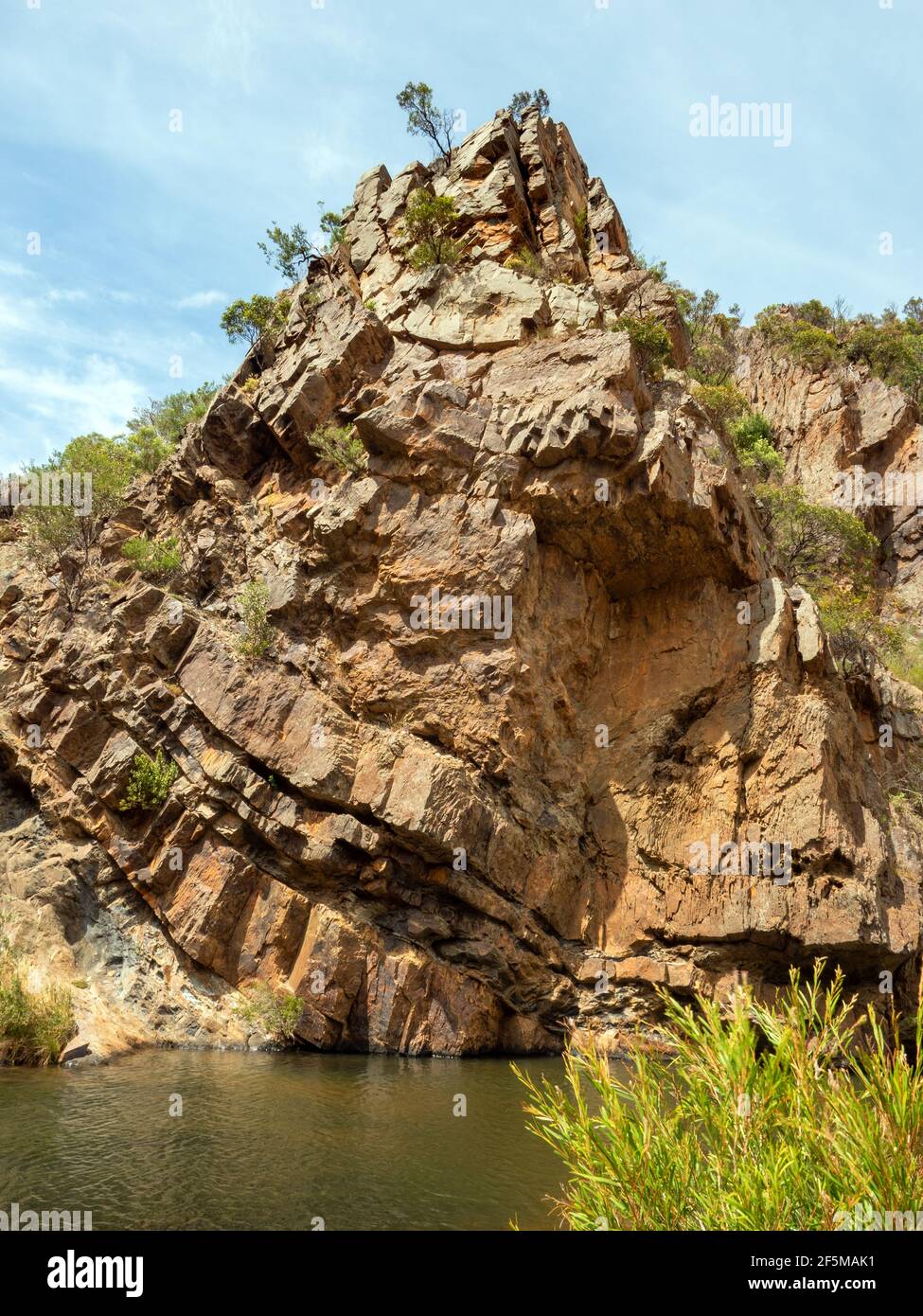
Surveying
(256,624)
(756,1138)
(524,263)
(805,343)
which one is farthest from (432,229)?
(756,1138)

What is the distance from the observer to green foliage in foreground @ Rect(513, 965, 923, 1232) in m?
4.26

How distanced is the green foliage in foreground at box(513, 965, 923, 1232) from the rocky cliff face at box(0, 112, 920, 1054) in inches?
532

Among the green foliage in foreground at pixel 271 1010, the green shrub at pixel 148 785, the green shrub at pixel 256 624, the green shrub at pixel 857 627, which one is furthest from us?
the green shrub at pixel 857 627

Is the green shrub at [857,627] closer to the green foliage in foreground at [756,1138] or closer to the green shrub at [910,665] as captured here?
the green shrub at [910,665]

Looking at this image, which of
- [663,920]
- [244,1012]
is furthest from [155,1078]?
[663,920]

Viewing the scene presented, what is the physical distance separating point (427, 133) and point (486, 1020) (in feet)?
96.6

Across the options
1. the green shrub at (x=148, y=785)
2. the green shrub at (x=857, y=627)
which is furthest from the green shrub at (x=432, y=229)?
the green shrub at (x=148, y=785)

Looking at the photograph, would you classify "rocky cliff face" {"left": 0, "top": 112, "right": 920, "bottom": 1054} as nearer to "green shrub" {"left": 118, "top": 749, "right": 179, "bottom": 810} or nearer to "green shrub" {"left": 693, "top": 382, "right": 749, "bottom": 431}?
"green shrub" {"left": 118, "top": 749, "right": 179, "bottom": 810}

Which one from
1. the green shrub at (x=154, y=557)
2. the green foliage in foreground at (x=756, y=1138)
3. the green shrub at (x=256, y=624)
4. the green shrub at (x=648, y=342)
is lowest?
the green foliage in foreground at (x=756, y=1138)

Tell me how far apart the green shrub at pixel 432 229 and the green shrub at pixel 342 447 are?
7.07 m

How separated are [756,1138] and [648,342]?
75.9 ft

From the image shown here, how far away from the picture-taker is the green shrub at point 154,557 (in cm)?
2366

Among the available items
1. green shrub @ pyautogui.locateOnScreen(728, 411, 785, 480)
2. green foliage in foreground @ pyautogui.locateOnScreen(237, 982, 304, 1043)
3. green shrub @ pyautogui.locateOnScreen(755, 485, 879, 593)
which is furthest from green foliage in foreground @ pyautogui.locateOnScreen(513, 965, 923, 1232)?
green shrub @ pyautogui.locateOnScreen(728, 411, 785, 480)
